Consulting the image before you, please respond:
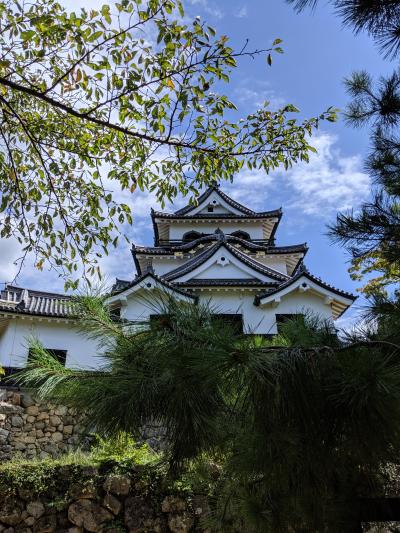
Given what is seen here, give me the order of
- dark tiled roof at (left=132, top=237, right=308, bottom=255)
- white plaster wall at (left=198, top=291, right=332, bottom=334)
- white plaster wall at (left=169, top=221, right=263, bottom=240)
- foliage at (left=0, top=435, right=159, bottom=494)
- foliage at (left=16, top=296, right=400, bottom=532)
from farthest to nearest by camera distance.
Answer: white plaster wall at (left=169, top=221, right=263, bottom=240) < dark tiled roof at (left=132, top=237, right=308, bottom=255) < white plaster wall at (left=198, top=291, right=332, bottom=334) < foliage at (left=0, top=435, right=159, bottom=494) < foliage at (left=16, top=296, right=400, bottom=532)

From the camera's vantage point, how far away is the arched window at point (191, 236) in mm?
16141

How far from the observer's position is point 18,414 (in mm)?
7965

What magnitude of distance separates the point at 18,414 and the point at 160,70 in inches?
289

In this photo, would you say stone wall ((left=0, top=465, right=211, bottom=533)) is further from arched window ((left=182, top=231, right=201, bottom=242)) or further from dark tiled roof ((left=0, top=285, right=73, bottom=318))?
arched window ((left=182, top=231, right=201, bottom=242))

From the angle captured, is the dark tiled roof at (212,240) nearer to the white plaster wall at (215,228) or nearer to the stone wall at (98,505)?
the white plaster wall at (215,228)

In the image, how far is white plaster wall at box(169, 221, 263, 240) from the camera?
1630 cm

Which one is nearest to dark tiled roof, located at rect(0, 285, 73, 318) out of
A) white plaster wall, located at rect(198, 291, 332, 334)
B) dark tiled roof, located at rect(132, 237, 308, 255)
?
dark tiled roof, located at rect(132, 237, 308, 255)

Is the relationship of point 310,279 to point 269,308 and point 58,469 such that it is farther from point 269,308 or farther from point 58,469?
point 58,469

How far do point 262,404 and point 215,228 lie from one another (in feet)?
49.6

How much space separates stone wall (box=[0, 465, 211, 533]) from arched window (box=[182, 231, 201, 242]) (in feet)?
39.1

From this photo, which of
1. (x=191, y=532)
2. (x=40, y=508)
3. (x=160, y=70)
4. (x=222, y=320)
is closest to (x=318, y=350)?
(x=222, y=320)

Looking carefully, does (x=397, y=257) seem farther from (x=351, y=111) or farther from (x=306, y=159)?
(x=351, y=111)

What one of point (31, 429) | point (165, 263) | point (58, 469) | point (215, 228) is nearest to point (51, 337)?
point (31, 429)

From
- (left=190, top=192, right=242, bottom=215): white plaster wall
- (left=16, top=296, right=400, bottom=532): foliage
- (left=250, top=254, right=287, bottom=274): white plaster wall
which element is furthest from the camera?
(left=190, top=192, right=242, bottom=215): white plaster wall
